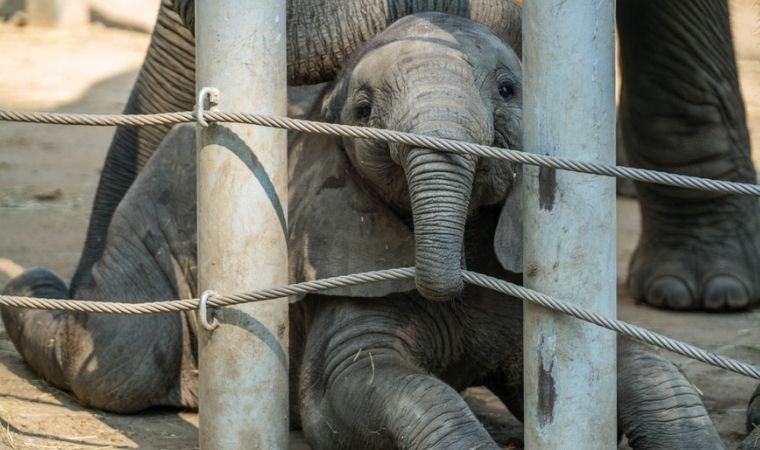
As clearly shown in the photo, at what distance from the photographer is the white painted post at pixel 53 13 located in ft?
42.4

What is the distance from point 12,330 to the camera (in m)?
5.16

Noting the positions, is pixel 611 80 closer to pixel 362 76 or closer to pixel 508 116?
pixel 508 116

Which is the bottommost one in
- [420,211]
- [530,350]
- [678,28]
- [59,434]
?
[59,434]

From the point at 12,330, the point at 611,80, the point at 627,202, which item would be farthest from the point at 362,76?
the point at 627,202

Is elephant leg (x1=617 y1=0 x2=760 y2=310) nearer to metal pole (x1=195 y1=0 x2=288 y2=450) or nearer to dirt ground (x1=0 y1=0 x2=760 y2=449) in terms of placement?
dirt ground (x1=0 y1=0 x2=760 y2=449)

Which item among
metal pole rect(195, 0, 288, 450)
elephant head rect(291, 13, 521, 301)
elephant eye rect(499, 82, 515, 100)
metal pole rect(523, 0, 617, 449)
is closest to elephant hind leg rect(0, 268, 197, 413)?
elephant head rect(291, 13, 521, 301)

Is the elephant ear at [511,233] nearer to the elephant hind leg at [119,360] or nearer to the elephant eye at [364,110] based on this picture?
the elephant eye at [364,110]

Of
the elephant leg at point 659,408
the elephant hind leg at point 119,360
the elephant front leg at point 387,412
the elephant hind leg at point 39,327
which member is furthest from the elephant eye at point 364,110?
the elephant hind leg at point 39,327

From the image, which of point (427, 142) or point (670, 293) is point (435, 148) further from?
point (670, 293)

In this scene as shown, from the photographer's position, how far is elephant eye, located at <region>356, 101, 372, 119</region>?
13.0 feet

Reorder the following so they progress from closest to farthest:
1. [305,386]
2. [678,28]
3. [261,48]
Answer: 1. [261,48]
2. [305,386]
3. [678,28]

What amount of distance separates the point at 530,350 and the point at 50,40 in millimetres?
9856

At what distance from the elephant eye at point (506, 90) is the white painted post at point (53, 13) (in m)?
9.55

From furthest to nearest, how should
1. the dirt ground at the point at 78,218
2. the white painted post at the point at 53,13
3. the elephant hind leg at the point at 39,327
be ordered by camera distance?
the white painted post at the point at 53,13
the elephant hind leg at the point at 39,327
the dirt ground at the point at 78,218
